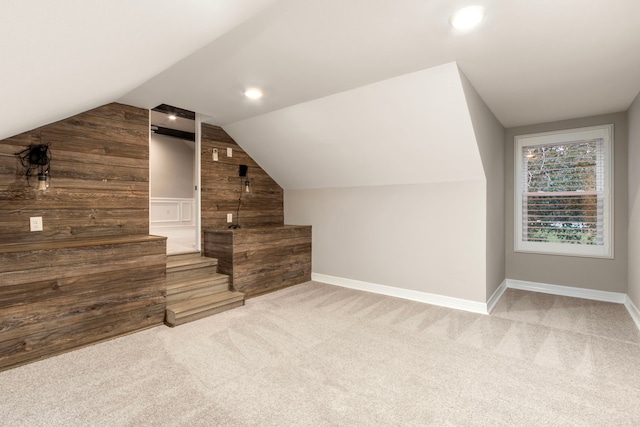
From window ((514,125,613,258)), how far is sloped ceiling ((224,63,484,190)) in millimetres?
1456

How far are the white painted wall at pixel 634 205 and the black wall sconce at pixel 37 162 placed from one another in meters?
5.49

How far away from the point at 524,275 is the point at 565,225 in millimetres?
824

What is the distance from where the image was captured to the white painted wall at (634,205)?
312 centimetres

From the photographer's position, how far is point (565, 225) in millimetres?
4051

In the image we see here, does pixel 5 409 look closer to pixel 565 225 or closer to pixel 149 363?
pixel 149 363

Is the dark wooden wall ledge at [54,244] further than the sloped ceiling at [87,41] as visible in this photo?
Yes

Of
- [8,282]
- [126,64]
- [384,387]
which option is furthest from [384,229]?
[8,282]

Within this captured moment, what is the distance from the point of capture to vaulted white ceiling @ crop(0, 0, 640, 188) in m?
1.24

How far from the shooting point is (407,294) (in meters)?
3.88

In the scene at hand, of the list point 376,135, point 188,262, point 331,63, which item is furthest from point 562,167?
point 188,262

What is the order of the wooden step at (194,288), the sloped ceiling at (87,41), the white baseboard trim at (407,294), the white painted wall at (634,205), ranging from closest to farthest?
1. the sloped ceiling at (87,41)
2. the white painted wall at (634,205)
3. the wooden step at (194,288)
4. the white baseboard trim at (407,294)

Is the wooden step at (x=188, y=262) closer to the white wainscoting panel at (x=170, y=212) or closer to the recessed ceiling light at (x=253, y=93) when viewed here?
the recessed ceiling light at (x=253, y=93)

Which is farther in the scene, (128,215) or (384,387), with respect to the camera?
(128,215)

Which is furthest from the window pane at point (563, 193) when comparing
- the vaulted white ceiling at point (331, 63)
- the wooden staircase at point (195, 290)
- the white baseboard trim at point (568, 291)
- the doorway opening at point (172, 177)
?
the doorway opening at point (172, 177)
